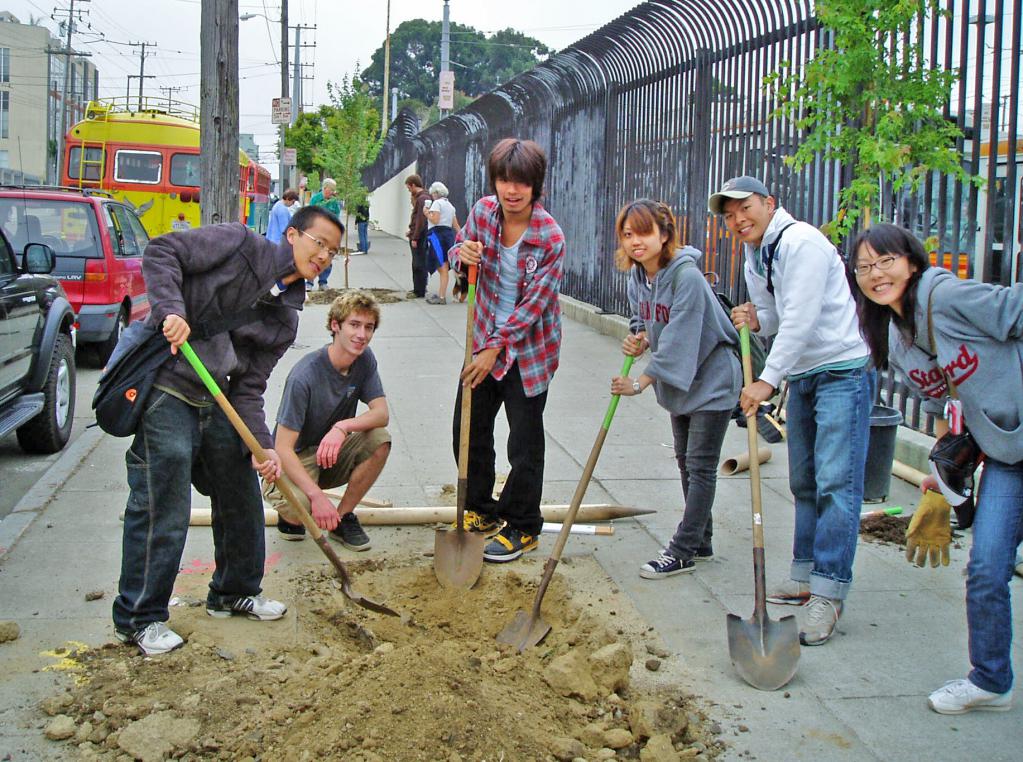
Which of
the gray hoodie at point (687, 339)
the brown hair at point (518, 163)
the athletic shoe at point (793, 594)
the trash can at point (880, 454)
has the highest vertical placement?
the brown hair at point (518, 163)

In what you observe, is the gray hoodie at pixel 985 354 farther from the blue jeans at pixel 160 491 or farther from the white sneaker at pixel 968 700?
the blue jeans at pixel 160 491

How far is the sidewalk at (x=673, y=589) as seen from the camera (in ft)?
11.9

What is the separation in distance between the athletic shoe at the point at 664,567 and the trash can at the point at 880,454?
1510 mm

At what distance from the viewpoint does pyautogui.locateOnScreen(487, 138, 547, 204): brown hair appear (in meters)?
5.00

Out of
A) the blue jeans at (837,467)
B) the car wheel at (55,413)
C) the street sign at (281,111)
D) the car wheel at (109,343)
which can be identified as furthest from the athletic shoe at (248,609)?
the street sign at (281,111)

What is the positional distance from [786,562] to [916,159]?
278 centimetres

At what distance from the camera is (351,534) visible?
5.47 metres

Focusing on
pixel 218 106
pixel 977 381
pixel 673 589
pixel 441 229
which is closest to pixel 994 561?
pixel 977 381

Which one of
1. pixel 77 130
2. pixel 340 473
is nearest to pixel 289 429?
pixel 340 473

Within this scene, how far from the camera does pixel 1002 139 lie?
253 inches

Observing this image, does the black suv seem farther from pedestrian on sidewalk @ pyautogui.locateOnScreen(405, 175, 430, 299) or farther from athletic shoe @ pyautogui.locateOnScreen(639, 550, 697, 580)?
pedestrian on sidewalk @ pyautogui.locateOnScreen(405, 175, 430, 299)

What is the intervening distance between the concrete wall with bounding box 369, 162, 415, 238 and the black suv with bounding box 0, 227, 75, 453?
2352cm

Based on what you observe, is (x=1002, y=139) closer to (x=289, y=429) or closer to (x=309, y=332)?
(x=289, y=429)

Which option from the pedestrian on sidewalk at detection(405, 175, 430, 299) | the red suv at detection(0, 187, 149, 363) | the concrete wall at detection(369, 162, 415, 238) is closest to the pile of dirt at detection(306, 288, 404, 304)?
the pedestrian on sidewalk at detection(405, 175, 430, 299)
